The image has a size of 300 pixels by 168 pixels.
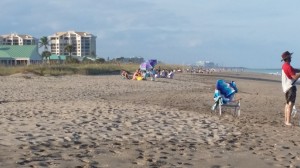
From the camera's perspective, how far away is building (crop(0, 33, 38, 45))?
11812cm

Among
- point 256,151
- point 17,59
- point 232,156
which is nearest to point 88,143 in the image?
point 232,156

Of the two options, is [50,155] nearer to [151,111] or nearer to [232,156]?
[232,156]

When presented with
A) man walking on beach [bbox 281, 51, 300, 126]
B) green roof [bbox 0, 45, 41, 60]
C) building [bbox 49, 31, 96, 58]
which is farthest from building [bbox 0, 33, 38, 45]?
man walking on beach [bbox 281, 51, 300, 126]

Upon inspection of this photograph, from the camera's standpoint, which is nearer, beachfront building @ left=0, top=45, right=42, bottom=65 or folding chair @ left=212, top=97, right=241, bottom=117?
folding chair @ left=212, top=97, right=241, bottom=117

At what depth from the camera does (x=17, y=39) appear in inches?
4739

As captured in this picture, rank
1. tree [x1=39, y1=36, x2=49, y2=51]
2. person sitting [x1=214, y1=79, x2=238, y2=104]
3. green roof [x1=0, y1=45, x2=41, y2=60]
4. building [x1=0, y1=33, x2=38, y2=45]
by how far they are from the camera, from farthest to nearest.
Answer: building [x1=0, y1=33, x2=38, y2=45]
tree [x1=39, y1=36, x2=49, y2=51]
green roof [x1=0, y1=45, x2=41, y2=60]
person sitting [x1=214, y1=79, x2=238, y2=104]

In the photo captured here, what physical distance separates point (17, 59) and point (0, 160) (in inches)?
2899

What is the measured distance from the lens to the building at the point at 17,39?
388ft

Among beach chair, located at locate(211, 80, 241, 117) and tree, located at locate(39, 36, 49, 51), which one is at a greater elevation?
tree, located at locate(39, 36, 49, 51)

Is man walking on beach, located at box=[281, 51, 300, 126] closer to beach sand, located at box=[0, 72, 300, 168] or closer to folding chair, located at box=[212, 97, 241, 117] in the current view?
beach sand, located at box=[0, 72, 300, 168]

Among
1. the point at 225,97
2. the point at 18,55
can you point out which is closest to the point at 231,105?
the point at 225,97

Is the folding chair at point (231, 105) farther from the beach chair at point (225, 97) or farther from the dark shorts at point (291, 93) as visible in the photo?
the dark shorts at point (291, 93)

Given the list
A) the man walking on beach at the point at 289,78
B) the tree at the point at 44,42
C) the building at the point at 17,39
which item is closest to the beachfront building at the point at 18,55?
the tree at the point at 44,42

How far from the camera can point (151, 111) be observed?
10.2 metres
